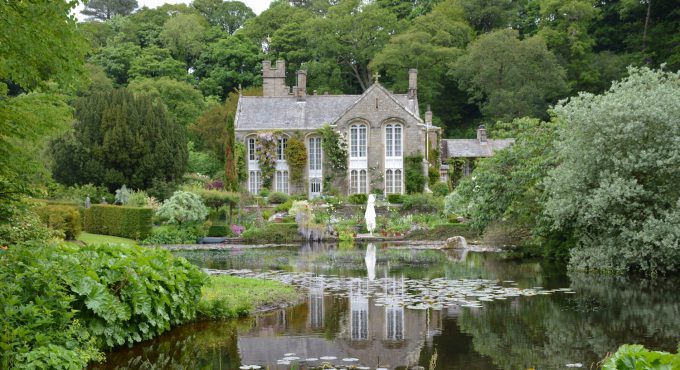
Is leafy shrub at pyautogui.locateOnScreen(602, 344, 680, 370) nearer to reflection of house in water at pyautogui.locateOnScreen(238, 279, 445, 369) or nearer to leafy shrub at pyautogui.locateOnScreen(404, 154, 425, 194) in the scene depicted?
reflection of house in water at pyautogui.locateOnScreen(238, 279, 445, 369)

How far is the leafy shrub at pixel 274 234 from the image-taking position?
3088 centimetres

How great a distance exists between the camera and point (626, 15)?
57812mm

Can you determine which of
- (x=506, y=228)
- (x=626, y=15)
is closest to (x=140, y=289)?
(x=506, y=228)

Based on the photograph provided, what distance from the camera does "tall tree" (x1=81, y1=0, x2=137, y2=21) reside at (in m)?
84.4

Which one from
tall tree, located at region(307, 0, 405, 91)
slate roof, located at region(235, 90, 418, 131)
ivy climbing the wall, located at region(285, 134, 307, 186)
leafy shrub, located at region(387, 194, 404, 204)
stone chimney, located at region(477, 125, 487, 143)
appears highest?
tall tree, located at region(307, 0, 405, 91)

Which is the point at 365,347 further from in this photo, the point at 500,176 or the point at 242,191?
the point at 242,191

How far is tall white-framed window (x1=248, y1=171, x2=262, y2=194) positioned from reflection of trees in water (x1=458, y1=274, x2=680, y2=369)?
99.4ft

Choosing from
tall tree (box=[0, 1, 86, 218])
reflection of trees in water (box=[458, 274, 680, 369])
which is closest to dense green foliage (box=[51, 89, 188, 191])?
reflection of trees in water (box=[458, 274, 680, 369])

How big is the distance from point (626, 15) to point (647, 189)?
142 feet

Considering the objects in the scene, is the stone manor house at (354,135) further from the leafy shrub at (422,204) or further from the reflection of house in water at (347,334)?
the reflection of house in water at (347,334)

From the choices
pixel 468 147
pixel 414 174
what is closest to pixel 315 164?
pixel 414 174

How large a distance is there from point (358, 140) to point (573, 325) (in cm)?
3275

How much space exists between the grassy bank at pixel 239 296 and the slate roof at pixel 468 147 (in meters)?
34.9

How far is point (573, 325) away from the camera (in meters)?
12.4
